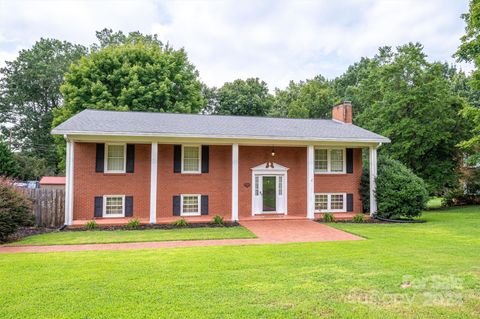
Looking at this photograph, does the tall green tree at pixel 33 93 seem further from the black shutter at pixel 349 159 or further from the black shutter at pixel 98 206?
the black shutter at pixel 349 159

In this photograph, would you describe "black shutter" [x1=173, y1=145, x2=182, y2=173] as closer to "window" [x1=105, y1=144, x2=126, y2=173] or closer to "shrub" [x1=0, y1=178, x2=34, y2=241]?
"window" [x1=105, y1=144, x2=126, y2=173]

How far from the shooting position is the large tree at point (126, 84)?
25.2 m

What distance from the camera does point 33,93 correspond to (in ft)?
135

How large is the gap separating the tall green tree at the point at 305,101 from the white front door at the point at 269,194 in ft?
80.3

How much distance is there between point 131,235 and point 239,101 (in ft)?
90.5

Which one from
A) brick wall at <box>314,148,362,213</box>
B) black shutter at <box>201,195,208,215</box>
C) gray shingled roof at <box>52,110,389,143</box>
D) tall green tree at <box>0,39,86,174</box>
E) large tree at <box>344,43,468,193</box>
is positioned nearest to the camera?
gray shingled roof at <box>52,110,389,143</box>

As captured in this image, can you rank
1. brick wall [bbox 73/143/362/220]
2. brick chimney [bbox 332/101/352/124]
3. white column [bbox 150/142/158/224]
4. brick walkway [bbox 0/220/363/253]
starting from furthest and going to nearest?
brick chimney [bbox 332/101/352/124] → brick wall [bbox 73/143/362/220] → white column [bbox 150/142/158/224] → brick walkway [bbox 0/220/363/253]

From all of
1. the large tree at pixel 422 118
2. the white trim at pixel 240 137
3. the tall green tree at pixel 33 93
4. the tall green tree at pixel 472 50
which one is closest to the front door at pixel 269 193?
the white trim at pixel 240 137

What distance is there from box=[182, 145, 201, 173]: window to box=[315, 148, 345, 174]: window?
577 centimetres

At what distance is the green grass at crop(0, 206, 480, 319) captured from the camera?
15.2 feet

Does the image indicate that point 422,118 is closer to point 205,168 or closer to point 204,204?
point 205,168

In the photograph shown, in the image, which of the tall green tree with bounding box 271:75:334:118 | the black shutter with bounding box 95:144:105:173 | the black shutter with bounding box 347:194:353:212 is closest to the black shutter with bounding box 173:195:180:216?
the black shutter with bounding box 95:144:105:173

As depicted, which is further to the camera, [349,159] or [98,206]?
[349,159]

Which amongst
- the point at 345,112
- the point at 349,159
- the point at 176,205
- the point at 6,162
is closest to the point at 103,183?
the point at 176,205
